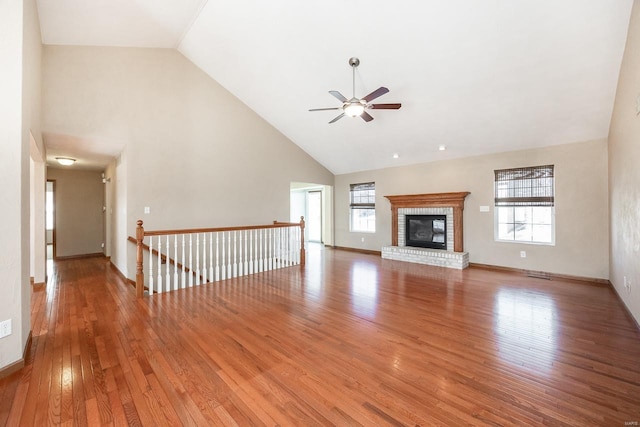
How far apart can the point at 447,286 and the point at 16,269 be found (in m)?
5.31

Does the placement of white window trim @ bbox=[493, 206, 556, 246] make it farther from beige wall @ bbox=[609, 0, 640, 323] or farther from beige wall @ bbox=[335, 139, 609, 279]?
beige wall @ bbox=[609, 0, 640, 323]

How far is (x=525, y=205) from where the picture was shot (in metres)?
5.61

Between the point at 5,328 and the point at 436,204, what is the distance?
23.3 ft

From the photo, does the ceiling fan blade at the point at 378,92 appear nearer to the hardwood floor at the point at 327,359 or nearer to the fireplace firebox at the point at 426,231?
the hardwood floor at the point at 327,359

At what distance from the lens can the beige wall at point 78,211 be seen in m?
7.20

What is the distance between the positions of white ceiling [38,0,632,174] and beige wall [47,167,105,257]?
4.58 meters

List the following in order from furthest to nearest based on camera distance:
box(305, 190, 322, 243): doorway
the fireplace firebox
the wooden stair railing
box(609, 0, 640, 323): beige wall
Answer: box(305, 190, 322, 243): doorway → the fireplace firebox → the wooden stair railing → box(609, 0, 640, 323): beige wall

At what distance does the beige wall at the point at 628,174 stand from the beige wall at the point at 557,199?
667 mm

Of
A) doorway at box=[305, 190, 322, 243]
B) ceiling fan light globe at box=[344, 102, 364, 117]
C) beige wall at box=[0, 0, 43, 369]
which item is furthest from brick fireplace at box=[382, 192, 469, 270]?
beige wall at box=[0, 0, 43, 369]

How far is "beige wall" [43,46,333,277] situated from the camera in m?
4.37

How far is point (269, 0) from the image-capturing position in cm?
384

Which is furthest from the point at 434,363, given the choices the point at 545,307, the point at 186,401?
the point at 545,307

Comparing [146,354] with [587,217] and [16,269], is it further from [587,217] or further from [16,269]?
[587,217]

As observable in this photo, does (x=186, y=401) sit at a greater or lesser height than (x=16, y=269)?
lesser
